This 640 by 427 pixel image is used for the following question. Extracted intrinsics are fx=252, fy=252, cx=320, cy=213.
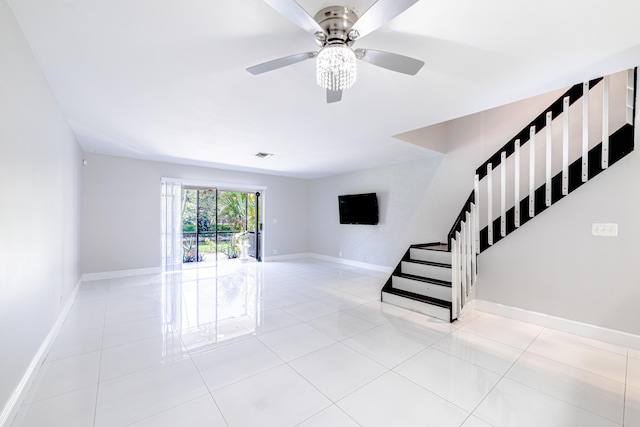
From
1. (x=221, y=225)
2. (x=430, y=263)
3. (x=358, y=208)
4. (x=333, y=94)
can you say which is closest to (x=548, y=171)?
(x=430, y=263)

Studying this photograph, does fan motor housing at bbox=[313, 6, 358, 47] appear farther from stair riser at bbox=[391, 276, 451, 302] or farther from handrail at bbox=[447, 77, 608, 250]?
stair riser at bbox=[391, 276, 451, 302]

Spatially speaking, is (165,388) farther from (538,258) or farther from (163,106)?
(538,258)

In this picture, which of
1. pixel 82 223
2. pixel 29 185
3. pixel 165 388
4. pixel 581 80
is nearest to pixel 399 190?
pixel 581 80

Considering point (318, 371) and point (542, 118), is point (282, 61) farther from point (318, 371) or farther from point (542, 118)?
point (542, 118)

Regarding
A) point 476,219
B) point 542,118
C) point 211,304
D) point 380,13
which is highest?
point 542,118

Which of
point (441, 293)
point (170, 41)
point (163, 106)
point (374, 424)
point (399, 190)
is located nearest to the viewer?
point (374, 424)

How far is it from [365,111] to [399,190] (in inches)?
124

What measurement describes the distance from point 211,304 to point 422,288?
319cm

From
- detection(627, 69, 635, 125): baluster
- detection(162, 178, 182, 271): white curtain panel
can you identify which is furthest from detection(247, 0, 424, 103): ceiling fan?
detection(162, 178, 182, 271): white curtain panel

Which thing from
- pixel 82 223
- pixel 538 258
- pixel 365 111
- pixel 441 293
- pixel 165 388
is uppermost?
pixel 365 111

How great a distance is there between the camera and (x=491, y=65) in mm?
2137

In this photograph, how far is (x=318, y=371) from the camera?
2162 millimetres

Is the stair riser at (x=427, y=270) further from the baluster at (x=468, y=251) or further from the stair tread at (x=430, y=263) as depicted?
the baluster at (x=468, y=251)

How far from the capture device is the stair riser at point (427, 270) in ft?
12.0
